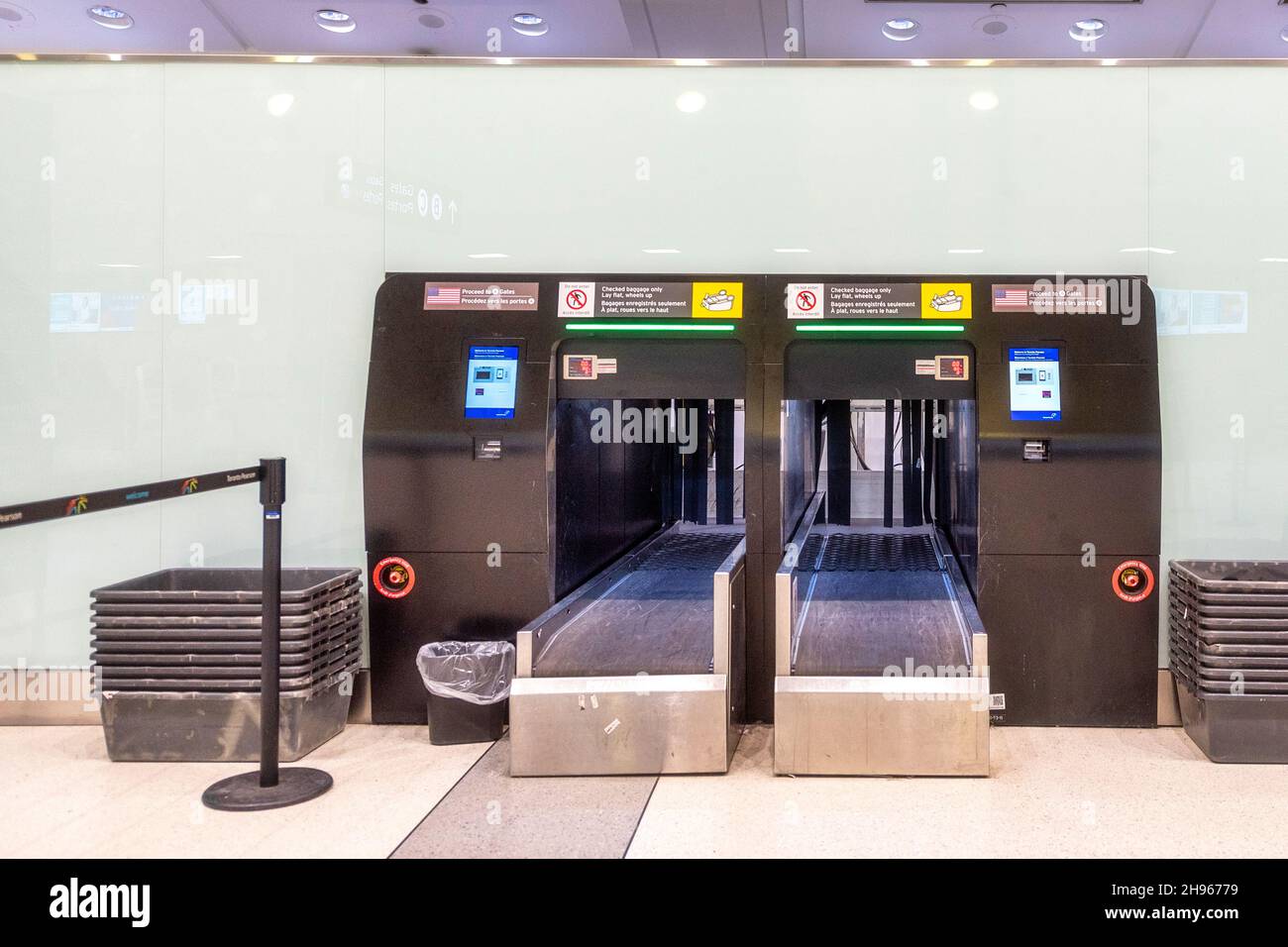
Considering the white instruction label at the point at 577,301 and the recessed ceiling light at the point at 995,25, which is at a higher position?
the recessed ceiling light at the point at 995,25

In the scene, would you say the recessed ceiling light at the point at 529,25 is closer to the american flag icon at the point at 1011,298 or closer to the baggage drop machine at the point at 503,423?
the baggage drop machine at the point at 503,423

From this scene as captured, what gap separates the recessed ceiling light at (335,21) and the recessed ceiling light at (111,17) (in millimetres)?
1038

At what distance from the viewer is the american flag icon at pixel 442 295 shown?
369 cm

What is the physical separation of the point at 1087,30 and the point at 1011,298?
2907mm

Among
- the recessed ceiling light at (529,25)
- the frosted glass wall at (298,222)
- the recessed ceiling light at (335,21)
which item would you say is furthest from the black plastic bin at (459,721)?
the recessed ceiling light at (335,21)

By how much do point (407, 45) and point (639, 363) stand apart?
3443 mm

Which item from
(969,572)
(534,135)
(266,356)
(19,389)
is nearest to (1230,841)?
(969,572)

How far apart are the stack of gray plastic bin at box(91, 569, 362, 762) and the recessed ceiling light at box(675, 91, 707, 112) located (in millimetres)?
2255

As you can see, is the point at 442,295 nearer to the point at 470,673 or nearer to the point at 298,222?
the point at 298,222

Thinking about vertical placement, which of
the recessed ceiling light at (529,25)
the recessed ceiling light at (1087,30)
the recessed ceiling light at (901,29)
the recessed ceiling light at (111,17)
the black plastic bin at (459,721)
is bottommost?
the black plastic bin at (459,721)

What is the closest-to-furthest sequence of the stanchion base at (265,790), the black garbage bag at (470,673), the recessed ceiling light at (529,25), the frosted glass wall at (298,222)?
the stanchion base at (265,790) → the black garbage bag at (470,673) → the frosted glass wall at (298,222) → the recessed ceiling light at (529,25)

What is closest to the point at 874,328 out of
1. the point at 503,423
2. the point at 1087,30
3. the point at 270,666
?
the point at 503,423
